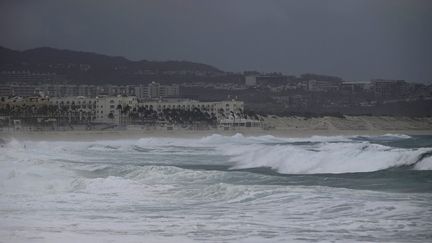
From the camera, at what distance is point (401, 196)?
6.48 m

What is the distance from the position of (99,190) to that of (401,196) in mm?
3352

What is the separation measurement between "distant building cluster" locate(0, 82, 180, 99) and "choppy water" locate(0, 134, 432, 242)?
156 cm

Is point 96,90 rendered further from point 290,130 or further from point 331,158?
point 331,158

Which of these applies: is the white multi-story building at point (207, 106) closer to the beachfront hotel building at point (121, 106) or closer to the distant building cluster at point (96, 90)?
the beachfront hotel building at point (121, 106)

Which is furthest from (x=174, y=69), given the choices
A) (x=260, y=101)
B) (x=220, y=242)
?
(x=220, y=242)

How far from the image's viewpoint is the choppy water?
505 cm

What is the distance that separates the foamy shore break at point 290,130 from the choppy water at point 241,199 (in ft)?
1.09

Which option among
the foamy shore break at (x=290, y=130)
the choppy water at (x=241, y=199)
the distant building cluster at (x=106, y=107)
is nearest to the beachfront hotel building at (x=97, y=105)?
the distant building cluster at (x=106, y=107)

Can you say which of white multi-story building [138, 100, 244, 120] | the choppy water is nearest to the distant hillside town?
white multi-story building [138, 100, 244, 120]

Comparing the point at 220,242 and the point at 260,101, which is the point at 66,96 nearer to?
the point at 260,101

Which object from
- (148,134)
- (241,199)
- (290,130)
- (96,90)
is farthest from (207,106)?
(241,199)

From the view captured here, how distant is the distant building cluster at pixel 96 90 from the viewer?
12.8 m

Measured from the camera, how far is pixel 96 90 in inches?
550

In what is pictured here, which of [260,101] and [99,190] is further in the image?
[260,101]
